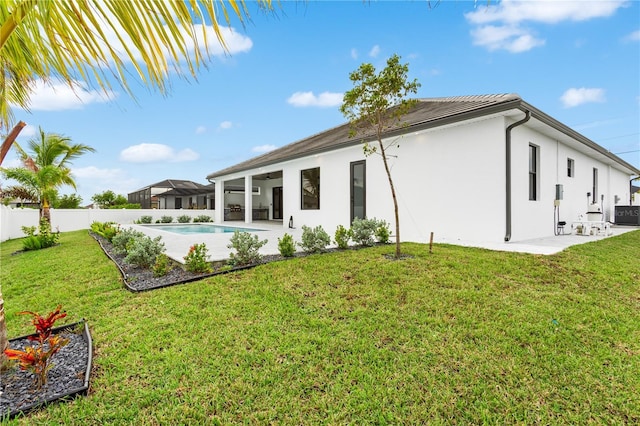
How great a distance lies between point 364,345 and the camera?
303cm

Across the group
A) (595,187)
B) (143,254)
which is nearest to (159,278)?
(143,254)

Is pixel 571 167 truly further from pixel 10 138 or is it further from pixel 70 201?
pixel 70 201

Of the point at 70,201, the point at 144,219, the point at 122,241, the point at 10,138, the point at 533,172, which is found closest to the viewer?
the point at 10,138

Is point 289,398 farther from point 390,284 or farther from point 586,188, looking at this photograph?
point 586,188

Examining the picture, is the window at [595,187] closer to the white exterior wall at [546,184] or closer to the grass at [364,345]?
the white exterior wall at [546,184]

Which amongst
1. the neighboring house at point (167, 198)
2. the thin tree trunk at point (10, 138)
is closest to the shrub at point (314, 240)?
the thin tree trunk at point (10, 138)

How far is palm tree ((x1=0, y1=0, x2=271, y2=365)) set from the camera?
1.46 metres

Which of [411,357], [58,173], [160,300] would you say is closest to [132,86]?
[411,357]

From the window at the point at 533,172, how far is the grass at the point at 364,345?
4.11m

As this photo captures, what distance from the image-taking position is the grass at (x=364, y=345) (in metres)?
2.26

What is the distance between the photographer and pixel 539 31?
33.0 feet

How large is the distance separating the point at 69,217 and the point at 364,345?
22993mm

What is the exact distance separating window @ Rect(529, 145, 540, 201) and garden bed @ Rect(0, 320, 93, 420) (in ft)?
34.2

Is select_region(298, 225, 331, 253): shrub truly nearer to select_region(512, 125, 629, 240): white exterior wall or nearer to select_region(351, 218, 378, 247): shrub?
select_region(351, 218, 378, 247): shrub
